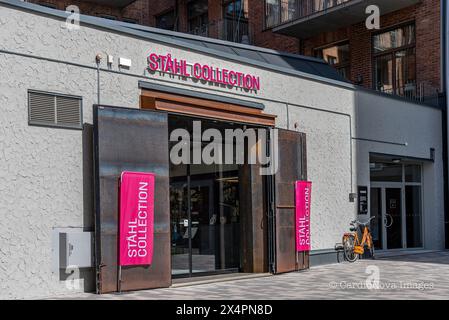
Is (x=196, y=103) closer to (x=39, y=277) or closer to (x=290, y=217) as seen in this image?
(x=290, y=217)

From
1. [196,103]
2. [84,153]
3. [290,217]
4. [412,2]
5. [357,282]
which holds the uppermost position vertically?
[412,2]

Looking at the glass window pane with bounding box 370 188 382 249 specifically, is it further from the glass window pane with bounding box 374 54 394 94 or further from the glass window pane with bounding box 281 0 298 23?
the glass window pane with bounding box 281 0 298 23

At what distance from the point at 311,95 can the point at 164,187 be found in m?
5.26

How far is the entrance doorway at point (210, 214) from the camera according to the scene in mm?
11867

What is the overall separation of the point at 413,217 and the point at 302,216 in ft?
21.8

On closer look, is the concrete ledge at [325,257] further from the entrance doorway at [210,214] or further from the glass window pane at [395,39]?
the glass window pane at [395,39]

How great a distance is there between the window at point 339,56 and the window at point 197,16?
550 centimetres

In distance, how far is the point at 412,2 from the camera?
1834 centimetres

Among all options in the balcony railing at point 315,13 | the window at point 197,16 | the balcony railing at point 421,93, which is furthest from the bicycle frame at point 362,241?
the window at point 197,16

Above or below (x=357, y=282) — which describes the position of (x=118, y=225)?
above

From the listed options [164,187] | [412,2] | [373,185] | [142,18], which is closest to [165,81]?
[164,187]

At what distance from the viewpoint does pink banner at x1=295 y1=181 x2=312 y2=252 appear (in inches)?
512

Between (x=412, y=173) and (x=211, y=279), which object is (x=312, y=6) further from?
(x=211, y=279)
